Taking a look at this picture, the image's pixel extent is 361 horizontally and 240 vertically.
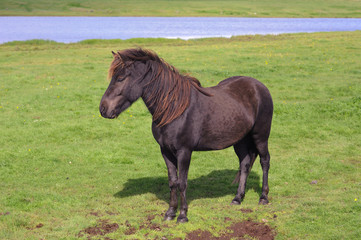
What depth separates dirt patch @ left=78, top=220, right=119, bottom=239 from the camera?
6805 millimetres

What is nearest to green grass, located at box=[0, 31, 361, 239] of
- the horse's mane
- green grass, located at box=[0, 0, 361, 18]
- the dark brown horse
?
the dark brown horse

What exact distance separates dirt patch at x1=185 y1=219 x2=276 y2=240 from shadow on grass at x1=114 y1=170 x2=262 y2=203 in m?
1.89

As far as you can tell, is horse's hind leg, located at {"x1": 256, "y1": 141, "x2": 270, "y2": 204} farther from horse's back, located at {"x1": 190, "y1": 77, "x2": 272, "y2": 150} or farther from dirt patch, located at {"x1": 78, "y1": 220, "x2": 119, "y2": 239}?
dirt patch, located at {"x1": 78, "y1": 220, "x2": 119, "y2": 239}

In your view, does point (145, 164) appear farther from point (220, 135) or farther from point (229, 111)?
point (229, 111)

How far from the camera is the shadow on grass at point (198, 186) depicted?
9375 mm

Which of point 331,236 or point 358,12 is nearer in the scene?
point 331,236

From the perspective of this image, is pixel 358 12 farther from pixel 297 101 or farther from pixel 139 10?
pixel 297 101

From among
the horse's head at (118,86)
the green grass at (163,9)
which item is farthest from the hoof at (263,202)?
the green grass at (163,9)

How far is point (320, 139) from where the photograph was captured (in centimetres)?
1401

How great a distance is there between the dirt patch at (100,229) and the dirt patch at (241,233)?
1.34 meters

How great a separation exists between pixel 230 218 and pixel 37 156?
7.15 meters

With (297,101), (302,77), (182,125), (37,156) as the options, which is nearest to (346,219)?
(182,125)

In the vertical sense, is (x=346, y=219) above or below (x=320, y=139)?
above

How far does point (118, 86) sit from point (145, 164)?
5.33m
